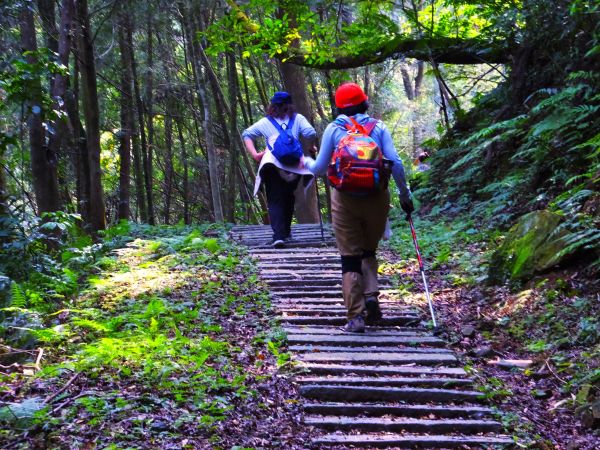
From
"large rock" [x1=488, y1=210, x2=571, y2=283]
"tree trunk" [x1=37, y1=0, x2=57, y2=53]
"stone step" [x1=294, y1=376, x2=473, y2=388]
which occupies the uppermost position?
"tree trunk" [x1=37, y1=0, x2=57, y2=53]

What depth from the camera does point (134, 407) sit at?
13.5ft

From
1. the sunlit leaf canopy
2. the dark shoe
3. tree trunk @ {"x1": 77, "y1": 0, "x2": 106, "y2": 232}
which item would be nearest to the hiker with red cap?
the dark shoe

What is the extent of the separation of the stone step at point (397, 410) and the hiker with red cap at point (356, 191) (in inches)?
62.6

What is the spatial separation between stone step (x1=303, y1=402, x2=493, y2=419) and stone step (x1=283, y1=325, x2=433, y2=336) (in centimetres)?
151

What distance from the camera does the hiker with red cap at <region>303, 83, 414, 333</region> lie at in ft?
19.9

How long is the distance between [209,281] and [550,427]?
4552 millimetres

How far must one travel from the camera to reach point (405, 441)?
172 inches

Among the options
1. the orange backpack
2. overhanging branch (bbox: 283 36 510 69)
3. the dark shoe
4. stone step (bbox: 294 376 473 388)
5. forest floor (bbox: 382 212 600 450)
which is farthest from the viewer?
overhanging branch (bbox: 283 36 510 69)

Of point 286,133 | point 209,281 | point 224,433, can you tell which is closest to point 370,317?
point 209,281

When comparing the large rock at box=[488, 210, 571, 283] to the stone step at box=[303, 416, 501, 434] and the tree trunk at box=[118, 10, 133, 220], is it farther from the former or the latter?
the tree trunk at box=[118, 10, 133, 220]

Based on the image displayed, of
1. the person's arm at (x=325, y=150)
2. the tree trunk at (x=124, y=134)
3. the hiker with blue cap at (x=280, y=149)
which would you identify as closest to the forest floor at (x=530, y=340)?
the person's arm at (x=325, y=150)

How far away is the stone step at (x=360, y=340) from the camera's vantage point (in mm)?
6066

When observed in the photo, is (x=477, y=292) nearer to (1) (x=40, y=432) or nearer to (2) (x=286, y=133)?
(2) (x=286, y=133)

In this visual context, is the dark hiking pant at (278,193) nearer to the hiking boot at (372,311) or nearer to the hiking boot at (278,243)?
the hiking boot at (278,243)
